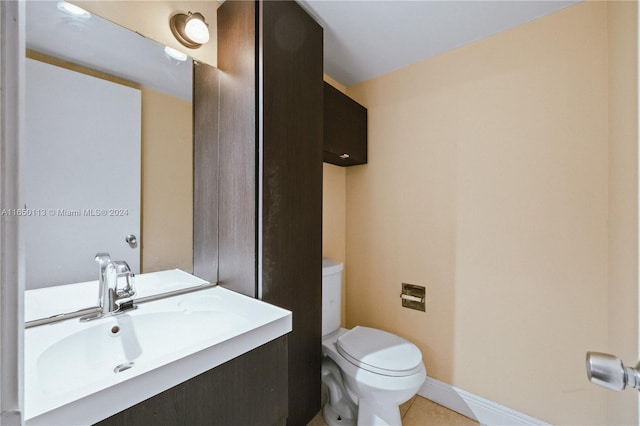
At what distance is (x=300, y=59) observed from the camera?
49.1 inches

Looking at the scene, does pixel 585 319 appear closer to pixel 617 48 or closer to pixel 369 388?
pixel 369 388

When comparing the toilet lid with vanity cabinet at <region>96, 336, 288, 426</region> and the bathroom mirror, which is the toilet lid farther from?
the bathroom mirror

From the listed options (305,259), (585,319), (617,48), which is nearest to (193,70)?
(305,259)

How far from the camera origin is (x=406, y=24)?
137cm

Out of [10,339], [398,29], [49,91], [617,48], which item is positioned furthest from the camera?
[398,29]

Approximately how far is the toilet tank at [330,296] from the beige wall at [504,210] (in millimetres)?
335

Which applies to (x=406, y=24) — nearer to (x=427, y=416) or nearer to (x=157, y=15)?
(x=157, y=15)

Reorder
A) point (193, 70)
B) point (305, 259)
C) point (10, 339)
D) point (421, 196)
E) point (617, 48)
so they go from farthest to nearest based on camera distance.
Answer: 1. point (421, 196)
2. point (305, 259)
3. point (193, 70)
4. point (617, 48)
5. point (10, 339)

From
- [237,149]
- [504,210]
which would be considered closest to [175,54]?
[237,149]

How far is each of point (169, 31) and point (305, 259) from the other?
1156 mm

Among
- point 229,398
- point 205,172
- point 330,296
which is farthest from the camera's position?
point 330,296

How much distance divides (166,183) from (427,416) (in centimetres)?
185

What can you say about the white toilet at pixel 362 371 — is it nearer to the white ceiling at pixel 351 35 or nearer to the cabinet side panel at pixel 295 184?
the cabinet side panel at pixel 295 184

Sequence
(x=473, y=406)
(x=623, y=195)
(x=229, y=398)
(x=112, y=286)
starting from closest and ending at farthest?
(x=229, y=398), (x=112, y=286), (x=623, y=195), (x=473, y=406)
